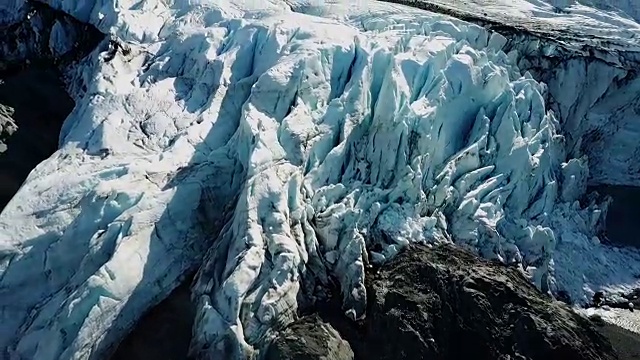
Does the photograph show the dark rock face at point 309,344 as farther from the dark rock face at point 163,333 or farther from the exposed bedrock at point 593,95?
the exposed bedrock at point 593,95

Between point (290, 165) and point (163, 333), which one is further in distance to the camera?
point (290, 165)

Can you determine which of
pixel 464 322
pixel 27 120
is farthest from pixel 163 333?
pixel 27 120

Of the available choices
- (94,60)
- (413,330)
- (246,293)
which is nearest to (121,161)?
(246,293)

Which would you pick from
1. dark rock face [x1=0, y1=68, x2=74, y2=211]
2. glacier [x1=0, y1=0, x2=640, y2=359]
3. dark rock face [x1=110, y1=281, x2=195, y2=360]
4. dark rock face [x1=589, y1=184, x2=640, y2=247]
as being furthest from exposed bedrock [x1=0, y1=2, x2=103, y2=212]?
dark rock face [x1=589, y1=184, x2=640, y2=247]

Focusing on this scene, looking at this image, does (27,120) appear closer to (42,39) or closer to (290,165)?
(42,39)

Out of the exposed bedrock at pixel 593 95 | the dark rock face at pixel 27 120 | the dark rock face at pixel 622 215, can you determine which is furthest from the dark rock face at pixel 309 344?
the exposed bedrock at pixel 593 95

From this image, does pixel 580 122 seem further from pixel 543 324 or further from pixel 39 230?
pixel 39 230
